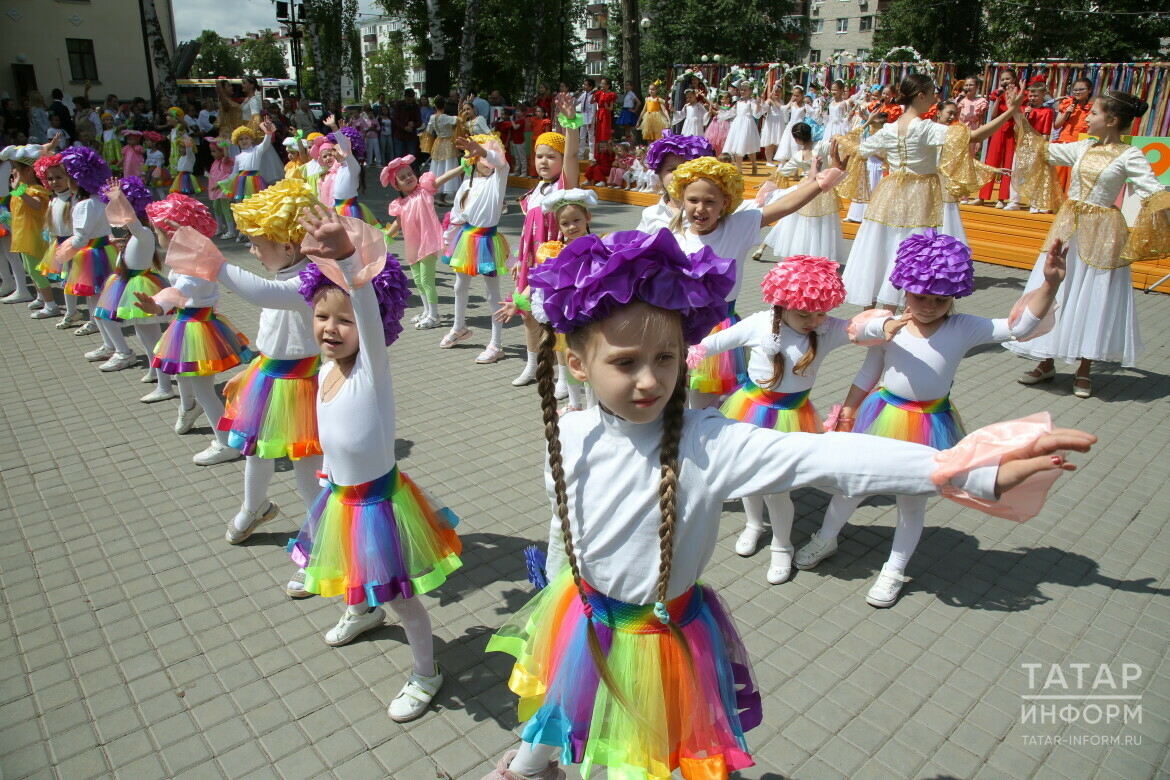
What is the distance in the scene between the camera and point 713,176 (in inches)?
176

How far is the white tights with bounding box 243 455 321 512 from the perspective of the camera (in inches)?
167

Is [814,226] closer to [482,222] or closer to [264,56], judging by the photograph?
[482,222]

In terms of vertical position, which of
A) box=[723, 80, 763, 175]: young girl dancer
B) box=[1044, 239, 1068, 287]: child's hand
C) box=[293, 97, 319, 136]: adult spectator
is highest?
box=[293, 97, 319, 136]: adult spectator

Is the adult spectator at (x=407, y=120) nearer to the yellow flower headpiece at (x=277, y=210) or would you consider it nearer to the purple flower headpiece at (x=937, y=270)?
the yellow flower headpiece at (x=277, y=210)

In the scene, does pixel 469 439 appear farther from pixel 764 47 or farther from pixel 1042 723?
pixel 764 47

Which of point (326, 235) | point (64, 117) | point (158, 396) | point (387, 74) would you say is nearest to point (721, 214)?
point (326, 235)

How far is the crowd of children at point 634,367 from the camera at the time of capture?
1.95m

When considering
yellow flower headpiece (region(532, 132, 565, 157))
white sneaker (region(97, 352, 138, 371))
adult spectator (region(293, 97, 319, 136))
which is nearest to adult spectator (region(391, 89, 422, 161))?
adult spectator (region(293, 97, 319, 136))

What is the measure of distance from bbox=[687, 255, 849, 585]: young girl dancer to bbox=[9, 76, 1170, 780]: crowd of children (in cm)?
2

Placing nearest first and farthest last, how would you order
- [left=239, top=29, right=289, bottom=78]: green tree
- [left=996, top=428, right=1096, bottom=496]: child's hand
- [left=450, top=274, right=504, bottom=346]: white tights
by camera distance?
1. [left=996, top=428, right=1096, bottom=496]: child's hand
2. [left=450, top=274, right=504, bottom=346]: white tights
3. [left=239, top=29, right=289, bottom=78]: green tree

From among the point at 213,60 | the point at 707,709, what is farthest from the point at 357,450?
the point at 213,60

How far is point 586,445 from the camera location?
2.19 metres

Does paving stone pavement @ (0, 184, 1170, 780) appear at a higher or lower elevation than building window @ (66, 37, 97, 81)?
lower

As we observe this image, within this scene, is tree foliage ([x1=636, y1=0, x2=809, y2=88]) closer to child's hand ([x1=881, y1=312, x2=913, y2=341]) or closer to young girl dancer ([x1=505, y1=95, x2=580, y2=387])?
young girl dancer ([x1=505, y1=95, x2=580, y2=387])
